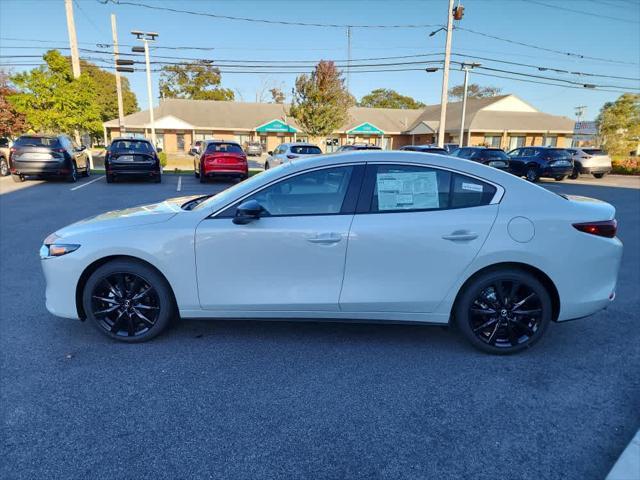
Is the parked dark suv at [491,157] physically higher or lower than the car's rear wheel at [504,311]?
higher

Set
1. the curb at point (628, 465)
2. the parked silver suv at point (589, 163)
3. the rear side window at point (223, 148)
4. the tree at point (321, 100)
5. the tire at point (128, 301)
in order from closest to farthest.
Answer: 1. the curb at point (628, 465)
2. the tire at point (128, 301)
3. the rear side window at point (223, 148)
4. the parked silver suv at point (589, 163)
5. the tree at point (321, 100)

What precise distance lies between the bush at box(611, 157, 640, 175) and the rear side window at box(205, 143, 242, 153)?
26209 millimetres

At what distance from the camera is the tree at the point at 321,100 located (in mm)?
31344

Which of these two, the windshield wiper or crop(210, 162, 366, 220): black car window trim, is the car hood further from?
crop(210, 162, 366, 220): black car window trim

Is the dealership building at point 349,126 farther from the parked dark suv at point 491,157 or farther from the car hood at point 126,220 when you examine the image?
the car hood at point 126,220

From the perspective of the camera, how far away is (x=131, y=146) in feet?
49.5

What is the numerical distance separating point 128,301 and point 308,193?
1745mm

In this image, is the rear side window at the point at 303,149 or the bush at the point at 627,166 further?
the bush at the point at 627,166

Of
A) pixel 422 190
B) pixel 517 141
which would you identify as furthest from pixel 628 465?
A: pixel 517 141

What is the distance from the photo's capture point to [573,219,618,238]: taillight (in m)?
3.20

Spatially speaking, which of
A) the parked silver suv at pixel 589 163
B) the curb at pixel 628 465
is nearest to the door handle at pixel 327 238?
the curb at pixel 628 465

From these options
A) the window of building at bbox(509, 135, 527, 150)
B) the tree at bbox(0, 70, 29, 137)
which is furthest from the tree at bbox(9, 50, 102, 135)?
the window of building at bbox(509, 135, 527, 150)

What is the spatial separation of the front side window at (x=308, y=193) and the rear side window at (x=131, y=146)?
1341 cm

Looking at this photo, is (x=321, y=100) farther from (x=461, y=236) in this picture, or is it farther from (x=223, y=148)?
(x=461, y=236)
